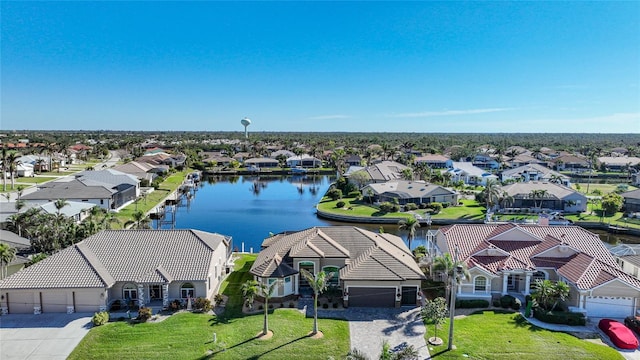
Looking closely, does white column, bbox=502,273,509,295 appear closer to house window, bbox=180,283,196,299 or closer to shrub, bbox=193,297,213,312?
shrub, bbox=193,297,213,312

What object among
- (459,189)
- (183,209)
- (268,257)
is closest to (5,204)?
(183,209)

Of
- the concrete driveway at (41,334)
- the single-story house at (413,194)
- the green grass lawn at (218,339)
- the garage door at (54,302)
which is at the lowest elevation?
the concrete driveway at (41,334)

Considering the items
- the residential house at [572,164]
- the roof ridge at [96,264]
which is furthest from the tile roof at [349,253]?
the residential house at [572,164]

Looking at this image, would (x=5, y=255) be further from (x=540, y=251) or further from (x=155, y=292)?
(x=540, y=251)

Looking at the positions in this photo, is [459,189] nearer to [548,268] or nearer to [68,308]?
[548,268]

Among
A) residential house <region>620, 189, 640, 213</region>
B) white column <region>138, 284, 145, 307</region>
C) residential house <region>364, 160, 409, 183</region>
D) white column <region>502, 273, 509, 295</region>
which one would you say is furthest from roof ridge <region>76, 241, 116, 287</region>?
residential house <region>620, 189, 640, 213</region>

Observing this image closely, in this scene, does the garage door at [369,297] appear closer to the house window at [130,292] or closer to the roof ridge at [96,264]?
the house window at [130,292]
